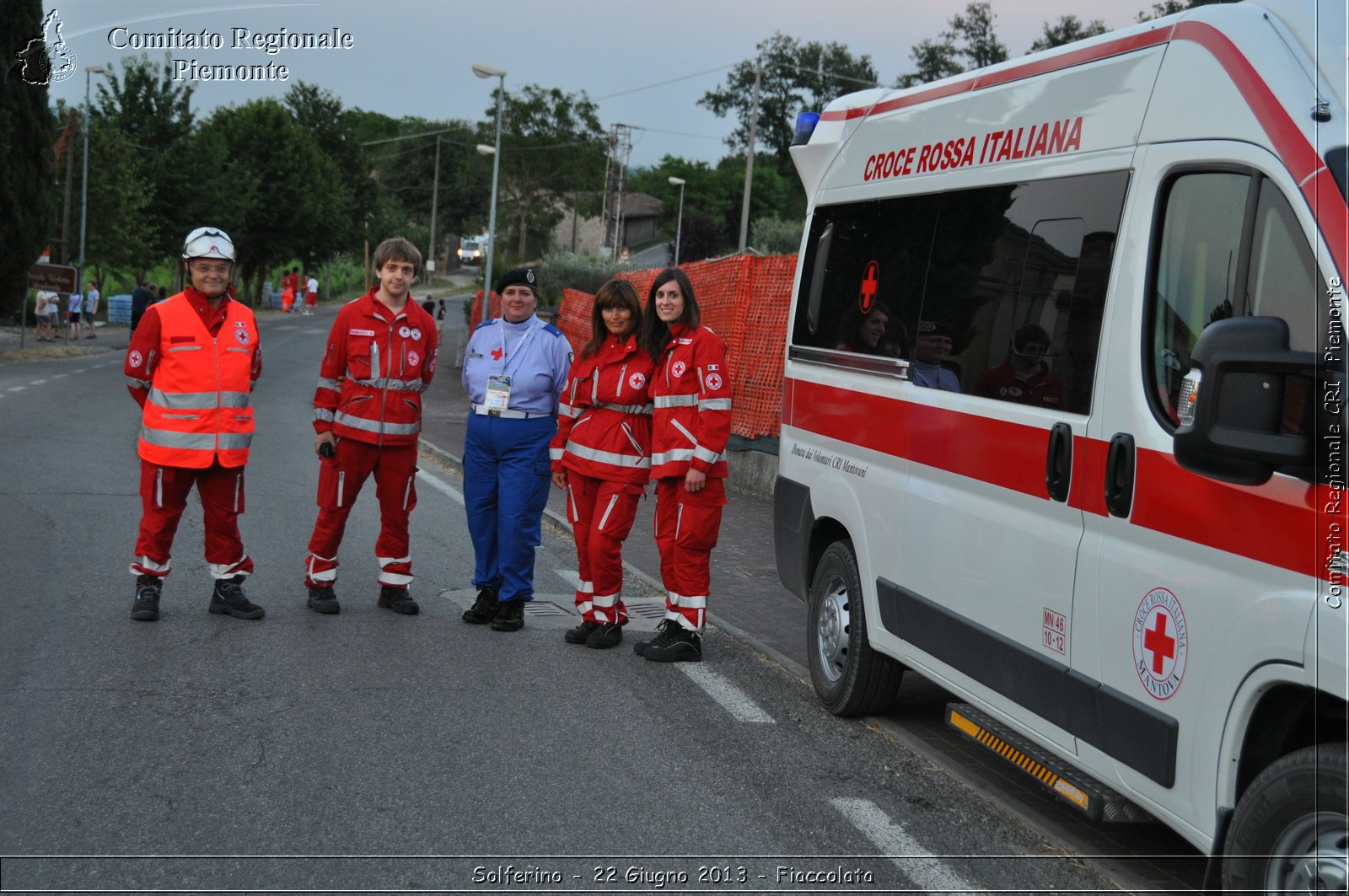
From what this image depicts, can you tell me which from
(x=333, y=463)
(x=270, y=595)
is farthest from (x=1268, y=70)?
(x=270, y=595)

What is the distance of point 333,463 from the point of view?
7777mm

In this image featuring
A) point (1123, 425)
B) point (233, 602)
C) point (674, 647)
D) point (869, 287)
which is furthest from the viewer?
point (233, 602)

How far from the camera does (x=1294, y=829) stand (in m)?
3.26

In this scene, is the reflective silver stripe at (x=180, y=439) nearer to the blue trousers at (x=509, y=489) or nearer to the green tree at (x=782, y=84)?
the blue trousers at (x=509, y=489)

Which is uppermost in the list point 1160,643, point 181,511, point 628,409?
A: point 628,409

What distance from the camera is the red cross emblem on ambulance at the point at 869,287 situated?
19.8 feet

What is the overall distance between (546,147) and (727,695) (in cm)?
6715

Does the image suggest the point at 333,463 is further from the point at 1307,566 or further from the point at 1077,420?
the point at 1307,566

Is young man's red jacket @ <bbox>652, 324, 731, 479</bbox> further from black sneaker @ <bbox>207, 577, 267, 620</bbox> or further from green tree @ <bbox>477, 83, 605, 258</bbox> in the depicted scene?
green tree @ <bbox>477, 83, 605, 258</bbox>

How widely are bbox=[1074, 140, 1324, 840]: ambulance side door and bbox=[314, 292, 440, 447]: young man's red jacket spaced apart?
4.53m

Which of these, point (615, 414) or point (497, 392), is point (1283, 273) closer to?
point (615, 414)

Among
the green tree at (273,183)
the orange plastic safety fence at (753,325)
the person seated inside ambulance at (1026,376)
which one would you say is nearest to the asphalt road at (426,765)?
the person seated inside ambulance at (1026,376)

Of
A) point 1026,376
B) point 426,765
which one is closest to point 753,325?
point 426,765

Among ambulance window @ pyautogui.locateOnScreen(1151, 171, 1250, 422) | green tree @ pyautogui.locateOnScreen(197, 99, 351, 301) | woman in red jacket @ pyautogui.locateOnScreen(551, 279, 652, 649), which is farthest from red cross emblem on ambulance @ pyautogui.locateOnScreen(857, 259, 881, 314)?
green tree @ pyautogui.locateOnScreen(197, 99, 351, 301)
